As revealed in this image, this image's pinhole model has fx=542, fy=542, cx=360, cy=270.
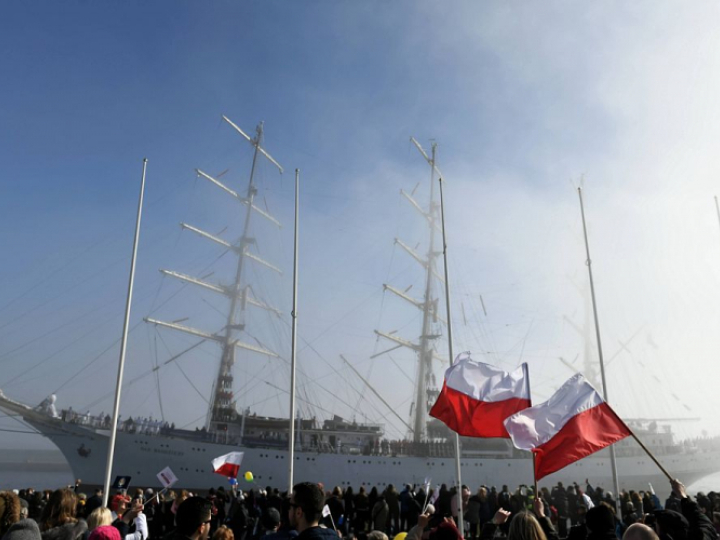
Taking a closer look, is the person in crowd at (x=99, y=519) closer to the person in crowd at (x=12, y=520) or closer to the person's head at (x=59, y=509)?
the person's head at (x=59, y=509)

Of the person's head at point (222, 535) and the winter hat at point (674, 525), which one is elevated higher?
the winter hat at point (674, 525)

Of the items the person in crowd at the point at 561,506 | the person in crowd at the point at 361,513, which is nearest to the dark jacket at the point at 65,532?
the person in crowd at the point at 361,513

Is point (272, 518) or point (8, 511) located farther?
point (272, 518)

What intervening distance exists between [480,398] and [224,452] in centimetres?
2908

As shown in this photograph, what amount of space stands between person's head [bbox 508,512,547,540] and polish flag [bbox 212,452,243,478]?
529 inches

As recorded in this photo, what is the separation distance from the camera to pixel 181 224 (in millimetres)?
38906

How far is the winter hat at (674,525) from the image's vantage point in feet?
13.9

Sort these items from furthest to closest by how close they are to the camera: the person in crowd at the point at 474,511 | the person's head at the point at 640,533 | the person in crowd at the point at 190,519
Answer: the person in crowd at the point at 474,511 < the person in crowd at the point at 190,519 < the person's head at the point at 640,533

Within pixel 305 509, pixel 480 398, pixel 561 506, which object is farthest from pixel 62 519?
pixel 561 506

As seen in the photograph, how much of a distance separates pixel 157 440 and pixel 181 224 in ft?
48.5

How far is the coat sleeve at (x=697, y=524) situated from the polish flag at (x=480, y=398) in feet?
15.0

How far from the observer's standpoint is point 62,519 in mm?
4527

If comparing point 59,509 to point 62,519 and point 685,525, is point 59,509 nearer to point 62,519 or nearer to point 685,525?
point 62,519

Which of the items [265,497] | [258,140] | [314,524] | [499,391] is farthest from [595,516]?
[258,140]
